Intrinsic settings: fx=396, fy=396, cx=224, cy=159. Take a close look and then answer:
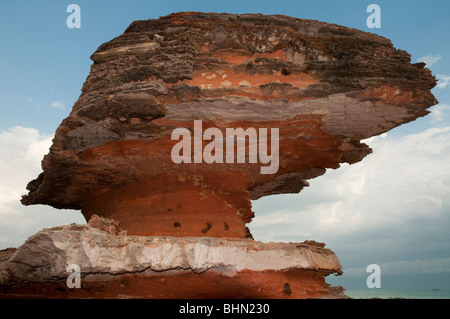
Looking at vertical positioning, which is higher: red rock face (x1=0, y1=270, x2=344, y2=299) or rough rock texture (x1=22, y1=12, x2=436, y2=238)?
rough rock texture (x1=22, y1=12, x2=436, y2=238)

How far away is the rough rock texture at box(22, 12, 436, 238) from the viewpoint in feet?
22.0

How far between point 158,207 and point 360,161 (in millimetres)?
4475

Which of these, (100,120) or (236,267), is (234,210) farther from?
(100,120)

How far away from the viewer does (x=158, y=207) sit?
7648mm

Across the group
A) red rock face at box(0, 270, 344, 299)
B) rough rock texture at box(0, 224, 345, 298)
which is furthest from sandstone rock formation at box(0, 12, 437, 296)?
red rock face at box(0, 270, 344, 299)

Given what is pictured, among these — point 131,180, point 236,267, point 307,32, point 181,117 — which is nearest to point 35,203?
point 131,180
